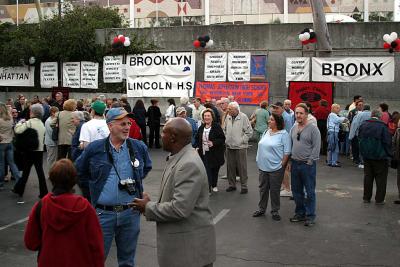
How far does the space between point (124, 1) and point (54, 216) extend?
29228 mm

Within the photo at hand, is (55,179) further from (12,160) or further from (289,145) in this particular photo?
(12,160)

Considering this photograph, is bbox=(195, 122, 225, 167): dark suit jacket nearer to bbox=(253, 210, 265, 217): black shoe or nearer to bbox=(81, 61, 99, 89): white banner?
bbox=(253, 210, 265, 217): black shoe

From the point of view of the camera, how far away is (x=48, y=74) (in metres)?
21.4

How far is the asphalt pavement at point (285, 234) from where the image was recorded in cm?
675

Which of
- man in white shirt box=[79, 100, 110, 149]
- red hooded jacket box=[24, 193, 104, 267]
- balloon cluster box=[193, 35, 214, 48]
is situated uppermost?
balloon cluster box=[193, 35, 214, 48]

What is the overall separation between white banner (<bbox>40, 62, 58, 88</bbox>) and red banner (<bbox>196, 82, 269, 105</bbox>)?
6.15 metres

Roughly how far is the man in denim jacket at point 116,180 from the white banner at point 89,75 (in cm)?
1544

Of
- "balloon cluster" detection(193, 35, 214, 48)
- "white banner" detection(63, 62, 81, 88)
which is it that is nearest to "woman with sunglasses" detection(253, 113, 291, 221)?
"balloon cluster" detection(193, 35, 214, 48)

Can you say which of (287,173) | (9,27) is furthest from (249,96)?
(9,27)

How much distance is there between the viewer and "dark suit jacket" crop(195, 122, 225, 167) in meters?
10.5

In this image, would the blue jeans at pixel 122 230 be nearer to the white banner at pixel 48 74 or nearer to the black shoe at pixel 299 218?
the black shoe at pixel 299 218

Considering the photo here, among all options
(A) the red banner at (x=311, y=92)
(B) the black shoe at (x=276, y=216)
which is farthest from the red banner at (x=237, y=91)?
(B) the black shoe at (x=276, y=216)

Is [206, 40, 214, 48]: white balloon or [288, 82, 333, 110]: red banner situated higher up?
[206, 40, 214, 48]: white balloon

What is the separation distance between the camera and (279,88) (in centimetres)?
1827
